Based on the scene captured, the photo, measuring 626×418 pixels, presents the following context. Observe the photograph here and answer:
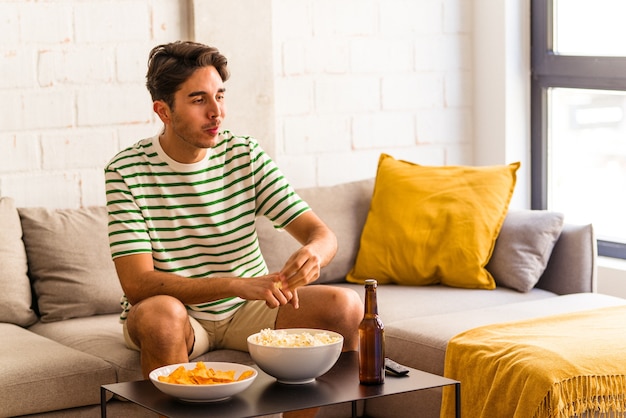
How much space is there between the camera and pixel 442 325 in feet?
9.89

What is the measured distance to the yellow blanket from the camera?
248 cm

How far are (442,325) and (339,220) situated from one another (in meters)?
0.82

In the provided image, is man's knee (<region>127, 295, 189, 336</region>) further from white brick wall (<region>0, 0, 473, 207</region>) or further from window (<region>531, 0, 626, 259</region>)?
window (<region>531, 0, 626, 259</region>)

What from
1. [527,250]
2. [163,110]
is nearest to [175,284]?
[163,110]

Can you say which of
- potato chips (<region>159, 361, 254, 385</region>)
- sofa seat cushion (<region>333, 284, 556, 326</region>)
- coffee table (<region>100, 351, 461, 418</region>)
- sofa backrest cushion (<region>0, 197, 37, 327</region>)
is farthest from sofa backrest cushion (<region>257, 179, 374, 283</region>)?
potato chips (<region>159, 361, 254, 385</region>)

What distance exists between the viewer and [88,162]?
3623 millimetres

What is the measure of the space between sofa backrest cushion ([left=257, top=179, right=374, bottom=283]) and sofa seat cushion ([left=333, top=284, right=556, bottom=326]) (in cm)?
11

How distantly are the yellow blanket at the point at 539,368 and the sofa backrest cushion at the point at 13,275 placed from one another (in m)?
1.29

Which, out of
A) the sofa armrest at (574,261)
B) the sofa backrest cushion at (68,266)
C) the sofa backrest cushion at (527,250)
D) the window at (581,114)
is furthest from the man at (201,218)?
the window at (581,114)

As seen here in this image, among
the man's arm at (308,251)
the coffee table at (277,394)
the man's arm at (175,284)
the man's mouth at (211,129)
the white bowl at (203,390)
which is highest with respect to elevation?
the man's mouth at (211,129)

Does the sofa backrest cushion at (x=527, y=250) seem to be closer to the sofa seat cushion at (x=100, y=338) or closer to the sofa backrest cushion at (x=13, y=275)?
A: the sofa seat cushion at (x=100, y=338)

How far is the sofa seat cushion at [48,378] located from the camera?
8.66ft

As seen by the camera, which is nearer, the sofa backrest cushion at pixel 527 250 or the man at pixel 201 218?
the man at pixel 201 218

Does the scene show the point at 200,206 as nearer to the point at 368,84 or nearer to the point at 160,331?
the point at 160,331
